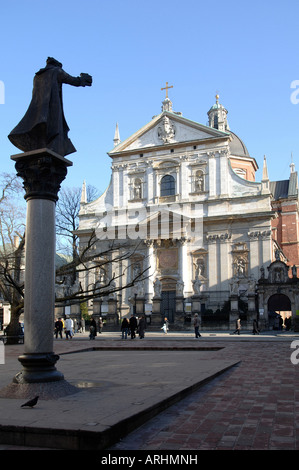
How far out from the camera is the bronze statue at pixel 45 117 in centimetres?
841

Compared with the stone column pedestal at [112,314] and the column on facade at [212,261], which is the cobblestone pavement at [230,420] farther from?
the column on facade at [212,261]

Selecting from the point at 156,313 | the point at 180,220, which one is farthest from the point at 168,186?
the point at 156,313

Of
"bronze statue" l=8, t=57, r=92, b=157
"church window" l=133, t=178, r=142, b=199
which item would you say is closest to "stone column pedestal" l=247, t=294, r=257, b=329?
"church window" l=133, t=178, r=142, b=199

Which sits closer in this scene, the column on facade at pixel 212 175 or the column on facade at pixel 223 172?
the column on facade at pixel 223 172

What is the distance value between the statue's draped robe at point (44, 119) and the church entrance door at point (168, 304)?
35756 millimetres

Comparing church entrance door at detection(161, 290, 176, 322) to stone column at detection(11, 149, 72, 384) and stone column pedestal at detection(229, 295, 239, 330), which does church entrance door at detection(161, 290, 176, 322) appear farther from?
stone column at detection(11, 149, 72, 384)

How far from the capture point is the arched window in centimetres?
4659

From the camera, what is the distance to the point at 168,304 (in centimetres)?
4403

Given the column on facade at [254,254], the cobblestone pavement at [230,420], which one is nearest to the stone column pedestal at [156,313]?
the column on facade at [254,254]

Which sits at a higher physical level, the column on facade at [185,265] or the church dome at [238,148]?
the church dome at [238,148]

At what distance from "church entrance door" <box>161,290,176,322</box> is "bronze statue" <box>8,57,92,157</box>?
117ft

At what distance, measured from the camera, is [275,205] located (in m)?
61.2
